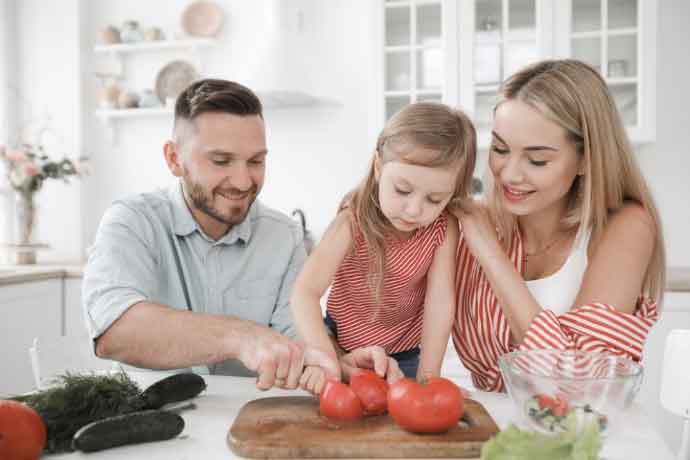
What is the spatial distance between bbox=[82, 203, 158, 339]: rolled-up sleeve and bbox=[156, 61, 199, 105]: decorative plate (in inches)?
96.3

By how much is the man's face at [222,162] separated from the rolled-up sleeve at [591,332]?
863mm

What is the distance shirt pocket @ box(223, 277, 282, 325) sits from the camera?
6.31 ft

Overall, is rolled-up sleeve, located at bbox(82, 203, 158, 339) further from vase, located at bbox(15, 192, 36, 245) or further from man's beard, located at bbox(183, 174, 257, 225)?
vase, located at bbox(15, 192, 36, 245)

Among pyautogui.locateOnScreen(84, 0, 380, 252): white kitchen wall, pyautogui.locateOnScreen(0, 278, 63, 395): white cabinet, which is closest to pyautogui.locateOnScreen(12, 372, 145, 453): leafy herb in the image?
pyautogui.locateOnScreen(0, 278, 63, 395): white cabinet

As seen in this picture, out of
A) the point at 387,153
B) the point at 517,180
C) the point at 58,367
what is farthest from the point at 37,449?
the point at 517,180

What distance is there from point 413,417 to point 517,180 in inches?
27.1

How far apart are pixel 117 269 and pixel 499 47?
247 centimetres

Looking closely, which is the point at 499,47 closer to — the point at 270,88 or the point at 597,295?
the point at 270,88

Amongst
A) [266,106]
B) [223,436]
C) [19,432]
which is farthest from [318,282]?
[266,106]

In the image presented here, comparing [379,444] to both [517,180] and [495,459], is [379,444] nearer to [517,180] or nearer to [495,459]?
[495,459]

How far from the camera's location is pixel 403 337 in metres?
1.90

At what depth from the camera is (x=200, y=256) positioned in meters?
1.90

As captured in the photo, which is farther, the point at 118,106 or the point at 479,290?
the point at 118,106

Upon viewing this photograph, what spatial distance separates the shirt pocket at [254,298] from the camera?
192 cm
